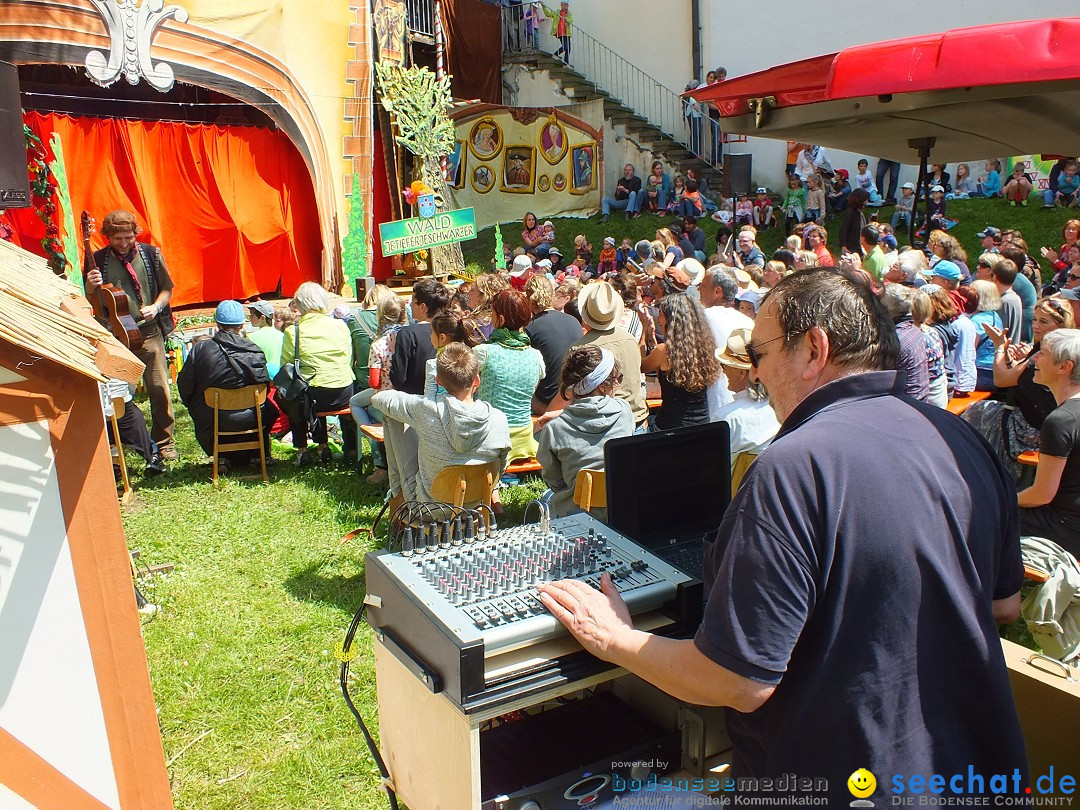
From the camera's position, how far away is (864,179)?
1778 centimetres

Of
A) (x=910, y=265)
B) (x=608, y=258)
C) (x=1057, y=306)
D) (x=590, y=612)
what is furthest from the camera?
(x=608, y=258)

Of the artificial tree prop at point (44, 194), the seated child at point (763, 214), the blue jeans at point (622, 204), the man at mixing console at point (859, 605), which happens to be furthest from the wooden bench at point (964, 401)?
the blue jeans at point (622, 204)

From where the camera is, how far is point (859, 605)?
61.6 inches

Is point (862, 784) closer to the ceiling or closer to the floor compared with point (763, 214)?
closer to the floor


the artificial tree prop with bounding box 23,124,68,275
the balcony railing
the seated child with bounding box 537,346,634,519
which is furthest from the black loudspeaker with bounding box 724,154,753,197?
the seated child with bounding box 537,346,634,519

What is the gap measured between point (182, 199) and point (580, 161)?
9876 millimetres

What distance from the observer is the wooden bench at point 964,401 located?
19.4 ft

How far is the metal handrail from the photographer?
68.0 ft

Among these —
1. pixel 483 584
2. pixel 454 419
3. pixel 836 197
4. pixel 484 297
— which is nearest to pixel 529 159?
pixel 836 197

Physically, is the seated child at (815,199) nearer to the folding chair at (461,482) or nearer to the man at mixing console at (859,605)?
the folding chair at (461,482)

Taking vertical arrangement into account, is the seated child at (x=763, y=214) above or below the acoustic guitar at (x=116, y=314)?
above

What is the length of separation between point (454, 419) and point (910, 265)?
16.7ft

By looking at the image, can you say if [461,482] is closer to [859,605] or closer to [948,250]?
[859,605]

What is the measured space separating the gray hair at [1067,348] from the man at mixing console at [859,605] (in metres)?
2.49
